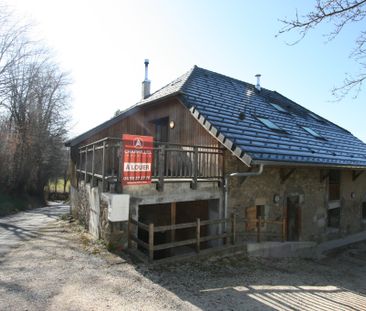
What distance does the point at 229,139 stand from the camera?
812 cm

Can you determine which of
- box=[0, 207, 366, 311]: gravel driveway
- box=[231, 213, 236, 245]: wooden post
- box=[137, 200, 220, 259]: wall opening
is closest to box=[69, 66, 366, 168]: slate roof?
box=[231, 213, 236, 245]: wooden post

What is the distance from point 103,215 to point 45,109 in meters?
23.2

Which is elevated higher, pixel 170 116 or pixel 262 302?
pixel 170 116

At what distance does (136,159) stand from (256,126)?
489 cm

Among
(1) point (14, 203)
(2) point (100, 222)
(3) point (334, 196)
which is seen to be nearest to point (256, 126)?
(3) point (334, 196)

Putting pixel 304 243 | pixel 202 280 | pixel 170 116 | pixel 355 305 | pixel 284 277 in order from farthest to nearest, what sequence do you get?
pixel 170 116 → pixel 304 243 → pixel 284 277 → pixel 202 280 → pixel 355 305

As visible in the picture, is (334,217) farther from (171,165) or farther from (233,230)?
(171,165)

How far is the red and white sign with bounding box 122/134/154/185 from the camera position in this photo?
6.72 meters

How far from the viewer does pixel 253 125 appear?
32.7ft

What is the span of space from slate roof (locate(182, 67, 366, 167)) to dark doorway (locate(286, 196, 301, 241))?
6.11ft

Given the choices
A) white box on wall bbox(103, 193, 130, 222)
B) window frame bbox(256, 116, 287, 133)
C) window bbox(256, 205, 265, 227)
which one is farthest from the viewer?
window frame bbox(256, 116, 287, 133)

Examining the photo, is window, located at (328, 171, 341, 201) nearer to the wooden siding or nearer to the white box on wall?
the wooden siding

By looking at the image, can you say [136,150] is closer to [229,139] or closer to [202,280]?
[229,139]

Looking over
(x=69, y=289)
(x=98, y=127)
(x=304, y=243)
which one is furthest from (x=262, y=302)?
(x=98, y=127)
